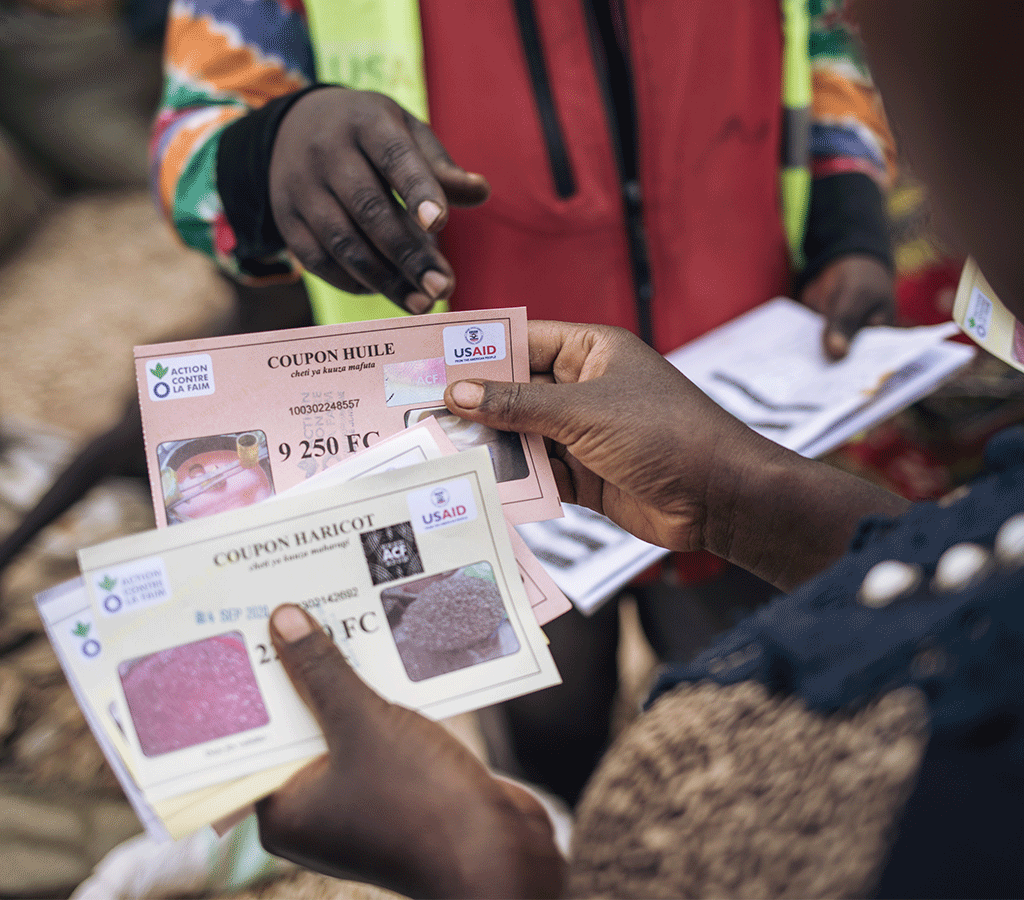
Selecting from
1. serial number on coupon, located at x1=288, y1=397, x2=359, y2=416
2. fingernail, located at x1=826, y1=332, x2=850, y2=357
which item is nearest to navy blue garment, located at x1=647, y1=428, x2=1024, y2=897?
serial number on coupon, located at x1=288, y1=397, x2=359, y2=416

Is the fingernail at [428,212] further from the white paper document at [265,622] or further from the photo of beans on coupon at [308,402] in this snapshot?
the white paper document at [265,622]

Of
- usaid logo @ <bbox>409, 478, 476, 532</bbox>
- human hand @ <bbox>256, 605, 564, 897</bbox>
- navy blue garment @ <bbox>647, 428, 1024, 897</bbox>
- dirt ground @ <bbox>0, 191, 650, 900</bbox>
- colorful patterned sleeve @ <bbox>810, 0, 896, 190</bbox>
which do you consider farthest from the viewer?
colorful patterned sleeve @ <bbox>810, 0, 896, 190</bbox>

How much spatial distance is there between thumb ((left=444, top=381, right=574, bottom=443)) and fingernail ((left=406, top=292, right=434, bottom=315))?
6.0 inches

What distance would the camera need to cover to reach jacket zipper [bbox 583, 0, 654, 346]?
1.05 metres

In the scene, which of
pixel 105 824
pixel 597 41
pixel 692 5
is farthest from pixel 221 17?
pixel 105 824

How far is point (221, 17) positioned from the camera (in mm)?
1034

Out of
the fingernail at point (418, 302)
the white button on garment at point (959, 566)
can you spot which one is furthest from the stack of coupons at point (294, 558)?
the white button on garment at point (959, 566)

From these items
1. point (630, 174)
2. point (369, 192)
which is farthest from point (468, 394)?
point (630, 174)

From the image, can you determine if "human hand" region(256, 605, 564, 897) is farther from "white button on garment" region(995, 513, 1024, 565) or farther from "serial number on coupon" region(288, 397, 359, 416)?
"white button on garment" region(995, 513, 1024, 565)

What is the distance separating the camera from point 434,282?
2.73 ft

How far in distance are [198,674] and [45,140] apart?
8.63 ft

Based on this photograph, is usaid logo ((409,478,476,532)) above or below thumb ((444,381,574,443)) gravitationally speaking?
below

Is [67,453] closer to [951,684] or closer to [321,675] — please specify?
[321,675]

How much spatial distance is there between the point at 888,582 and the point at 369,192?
2.13ft
